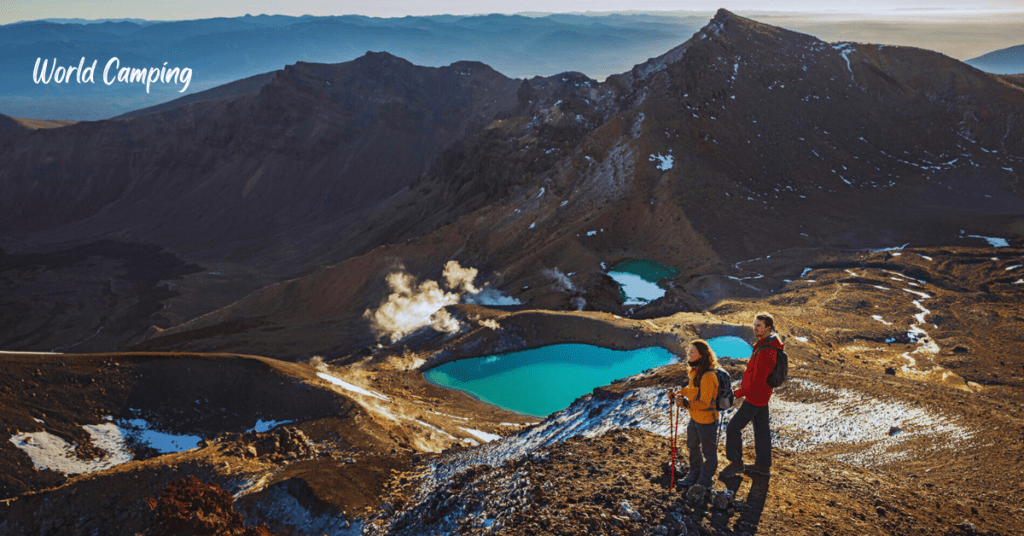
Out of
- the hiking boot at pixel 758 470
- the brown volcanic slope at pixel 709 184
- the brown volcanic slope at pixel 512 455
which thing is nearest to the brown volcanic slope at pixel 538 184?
the brown volcanic slope at pixel 709 184

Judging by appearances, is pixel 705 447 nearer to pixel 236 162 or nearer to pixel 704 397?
pixel 704 397

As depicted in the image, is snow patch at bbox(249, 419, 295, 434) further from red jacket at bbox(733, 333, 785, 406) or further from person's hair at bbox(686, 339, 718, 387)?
red jacket at bbox(733, 333, 785, 406)

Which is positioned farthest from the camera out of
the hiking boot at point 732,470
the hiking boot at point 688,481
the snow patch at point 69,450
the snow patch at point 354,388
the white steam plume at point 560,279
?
the white steam plume at point 560,279

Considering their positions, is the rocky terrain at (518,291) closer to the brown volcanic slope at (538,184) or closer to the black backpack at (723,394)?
the brown volcanic slope at (538,184)

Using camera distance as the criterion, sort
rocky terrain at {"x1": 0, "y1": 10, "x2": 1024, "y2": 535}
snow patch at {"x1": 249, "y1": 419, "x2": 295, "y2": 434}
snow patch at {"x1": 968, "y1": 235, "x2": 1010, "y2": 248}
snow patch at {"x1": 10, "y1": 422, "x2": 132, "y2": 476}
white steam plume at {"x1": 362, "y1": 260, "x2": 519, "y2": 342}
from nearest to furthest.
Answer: rocky terrain at {"x1": 0, "y1": 10, "x2": 1024, "y2": 535} < snow patch at {"x1": 10, "y1": 422, "x2": 132, "y2": 476} < snow patch at {"x1": 249, "y1": 419, "x2": 295, "y2": 434} < white steam plume at {"x1": 362, "y1": 260, "x2": 519, "y2": 342} < snow patch at {"x1": 968, "y1": 235, "x2": 1010, "y2": 248}

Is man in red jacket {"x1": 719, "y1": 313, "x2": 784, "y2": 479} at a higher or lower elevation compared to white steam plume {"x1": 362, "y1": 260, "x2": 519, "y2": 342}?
higher

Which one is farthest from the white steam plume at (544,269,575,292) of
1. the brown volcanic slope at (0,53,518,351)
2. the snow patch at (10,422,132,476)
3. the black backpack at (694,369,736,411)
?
the brown volcanic slope at (0,53,518,351)
